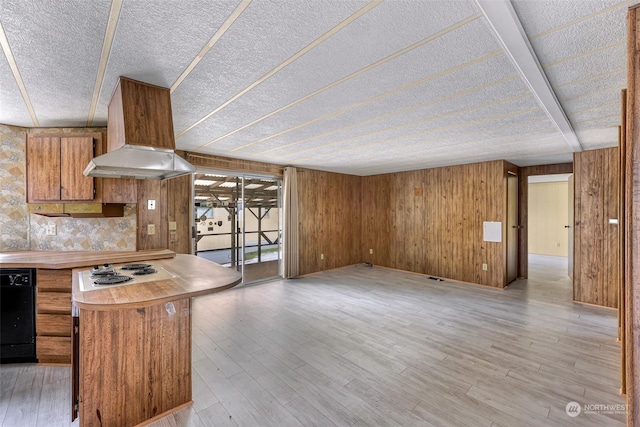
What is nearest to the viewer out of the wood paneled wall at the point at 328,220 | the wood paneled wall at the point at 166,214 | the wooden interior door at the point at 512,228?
the wood paneled wall at the point at 166,214

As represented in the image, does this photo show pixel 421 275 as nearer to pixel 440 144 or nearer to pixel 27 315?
pixel 440 144

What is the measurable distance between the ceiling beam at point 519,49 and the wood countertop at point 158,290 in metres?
2.02

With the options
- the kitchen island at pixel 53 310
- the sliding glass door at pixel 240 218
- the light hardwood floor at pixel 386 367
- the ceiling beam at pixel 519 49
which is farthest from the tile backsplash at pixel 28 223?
the ceiling beam at pixel 519 49

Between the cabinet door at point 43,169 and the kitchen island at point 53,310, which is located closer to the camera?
the kitchen island at point 53,310

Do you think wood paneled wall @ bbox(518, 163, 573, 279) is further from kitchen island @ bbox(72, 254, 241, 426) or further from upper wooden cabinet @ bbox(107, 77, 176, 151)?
upper wooden cabinet @ bbox(107, 77, 176, 151)

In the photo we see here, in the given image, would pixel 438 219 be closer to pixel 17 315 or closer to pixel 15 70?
pixel 15 70

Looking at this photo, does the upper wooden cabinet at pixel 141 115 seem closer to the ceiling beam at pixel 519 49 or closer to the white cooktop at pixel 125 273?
the white cooktop at pixel 125 273

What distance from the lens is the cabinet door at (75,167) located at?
281 cm

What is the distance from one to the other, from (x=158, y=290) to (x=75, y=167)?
211 centimetres

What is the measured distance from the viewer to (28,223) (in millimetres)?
3064

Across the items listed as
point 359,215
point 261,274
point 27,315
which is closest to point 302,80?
point 27,315

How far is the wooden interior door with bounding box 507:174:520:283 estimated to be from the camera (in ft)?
16.4

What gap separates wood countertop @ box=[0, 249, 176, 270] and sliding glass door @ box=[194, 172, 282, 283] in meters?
1.76

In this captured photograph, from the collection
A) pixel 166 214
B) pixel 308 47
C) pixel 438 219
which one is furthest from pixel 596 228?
pixel 166 214
